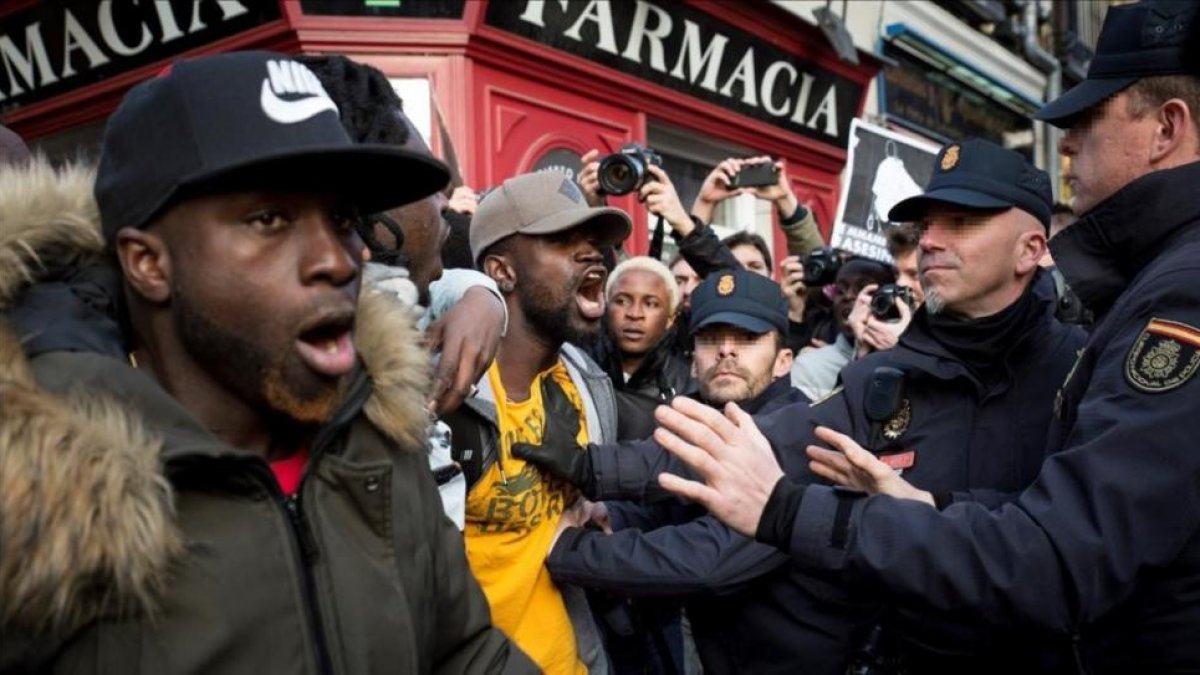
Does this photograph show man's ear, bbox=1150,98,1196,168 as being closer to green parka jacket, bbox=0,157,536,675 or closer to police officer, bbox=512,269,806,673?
police officer, bbox=512,269,806,673

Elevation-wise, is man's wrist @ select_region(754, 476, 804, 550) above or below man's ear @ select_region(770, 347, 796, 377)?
below

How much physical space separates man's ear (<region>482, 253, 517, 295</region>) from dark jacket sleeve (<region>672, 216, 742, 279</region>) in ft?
5.17

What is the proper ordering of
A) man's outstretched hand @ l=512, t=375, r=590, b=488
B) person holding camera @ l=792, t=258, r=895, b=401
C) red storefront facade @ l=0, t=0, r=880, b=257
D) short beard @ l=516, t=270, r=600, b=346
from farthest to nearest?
red storefront facade @ l=0, t=0, r=880, b=257 → person holding camera @ l=792, t=258, r=895, b=401 → short beard @ l=516, t=270, r=600, b=346 → man's outstretched hand @ l=512, t=375, r=590, b=488

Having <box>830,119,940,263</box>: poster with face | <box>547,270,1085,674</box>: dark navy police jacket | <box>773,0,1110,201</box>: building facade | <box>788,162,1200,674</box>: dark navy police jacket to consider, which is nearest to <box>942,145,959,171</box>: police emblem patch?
<box>547,270,1085,674</box>: dark navy police jacket

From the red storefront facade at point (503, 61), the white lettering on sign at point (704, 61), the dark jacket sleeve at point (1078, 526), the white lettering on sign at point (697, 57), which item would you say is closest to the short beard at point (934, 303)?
the dark jacket sleeve at point (1078, 526)

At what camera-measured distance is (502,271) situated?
3.22 meters

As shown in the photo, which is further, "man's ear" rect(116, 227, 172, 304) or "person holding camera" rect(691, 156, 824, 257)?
"person holding camera" rect(691, 156, 824, 257)

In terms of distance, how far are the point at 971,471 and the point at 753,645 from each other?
0.84m

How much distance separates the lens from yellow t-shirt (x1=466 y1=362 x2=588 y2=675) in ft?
9.23

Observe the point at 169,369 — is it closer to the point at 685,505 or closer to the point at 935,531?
the point at 935,531

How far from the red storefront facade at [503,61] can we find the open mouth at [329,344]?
419cm

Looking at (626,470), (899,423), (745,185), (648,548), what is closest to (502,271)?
(626,470)

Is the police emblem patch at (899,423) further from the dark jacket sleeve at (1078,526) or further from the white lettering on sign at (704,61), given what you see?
the white lettering on sign at (704,61)

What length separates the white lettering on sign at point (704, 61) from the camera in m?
7.96
